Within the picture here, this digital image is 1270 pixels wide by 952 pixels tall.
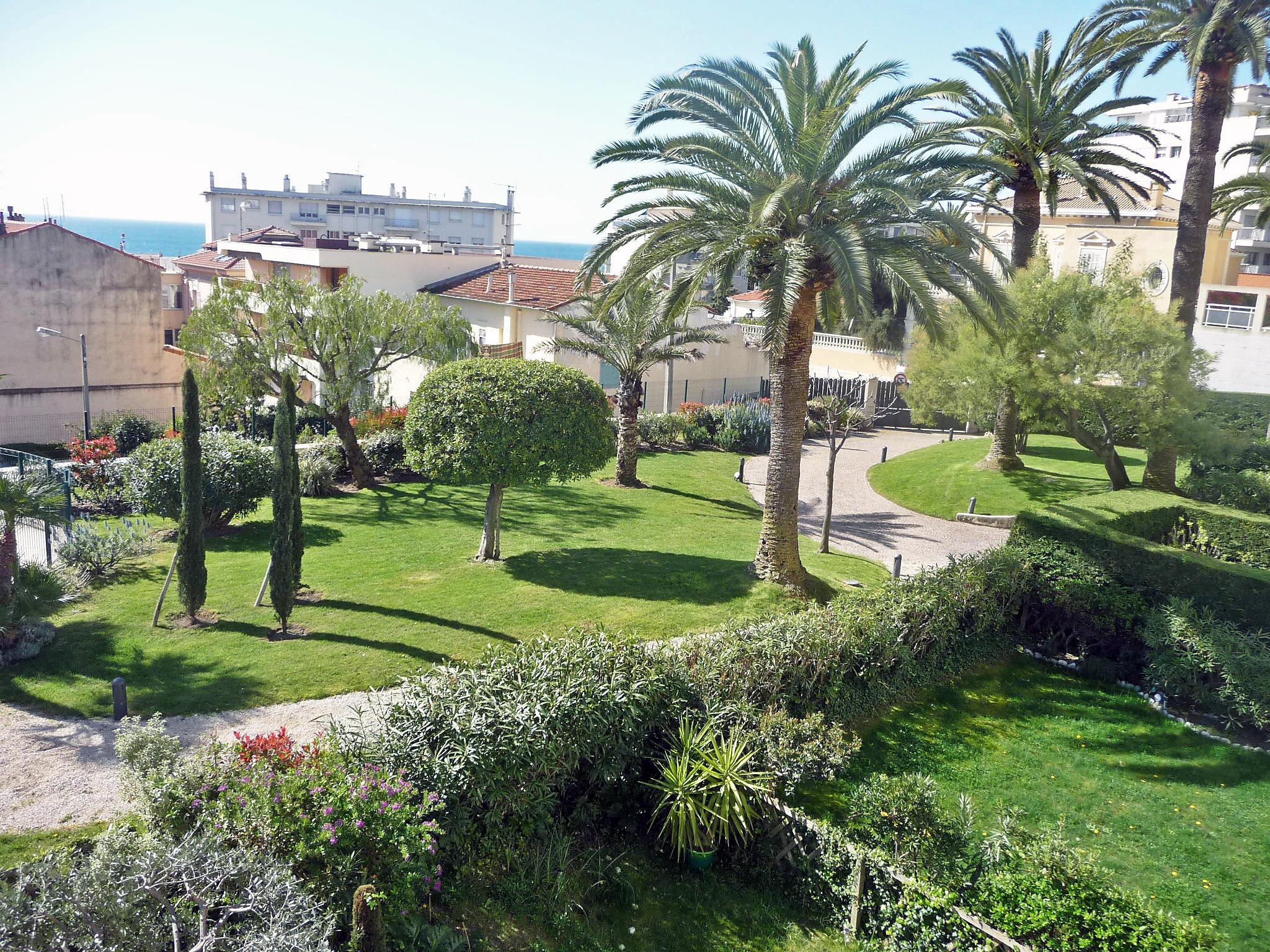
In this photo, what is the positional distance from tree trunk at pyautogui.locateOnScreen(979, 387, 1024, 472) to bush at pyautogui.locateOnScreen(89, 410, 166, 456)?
2358 centimetres

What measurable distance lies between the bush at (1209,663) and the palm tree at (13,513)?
51.1 ft

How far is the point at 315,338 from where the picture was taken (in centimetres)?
2081

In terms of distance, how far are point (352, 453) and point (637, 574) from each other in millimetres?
9475

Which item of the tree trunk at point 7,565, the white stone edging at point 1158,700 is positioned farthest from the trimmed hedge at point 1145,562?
the tree trunk at point 7,565

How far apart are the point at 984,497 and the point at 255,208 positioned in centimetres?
7540

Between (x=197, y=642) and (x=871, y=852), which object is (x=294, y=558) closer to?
(x=197, y=642)

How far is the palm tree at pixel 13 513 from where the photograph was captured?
448 inches

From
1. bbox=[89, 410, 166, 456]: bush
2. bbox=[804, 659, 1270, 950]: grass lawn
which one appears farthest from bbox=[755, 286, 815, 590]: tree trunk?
bbox=[89, 410, 166, 456]: bush

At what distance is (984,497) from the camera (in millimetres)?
22828

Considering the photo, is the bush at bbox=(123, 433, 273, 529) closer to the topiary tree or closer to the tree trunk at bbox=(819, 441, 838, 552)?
the topiary tree

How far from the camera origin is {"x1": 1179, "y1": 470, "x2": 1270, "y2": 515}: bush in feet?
65.7

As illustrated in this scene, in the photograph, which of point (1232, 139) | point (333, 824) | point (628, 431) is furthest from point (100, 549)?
point (1232, 139)

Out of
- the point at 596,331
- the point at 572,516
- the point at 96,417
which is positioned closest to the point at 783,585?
the point at 572,516

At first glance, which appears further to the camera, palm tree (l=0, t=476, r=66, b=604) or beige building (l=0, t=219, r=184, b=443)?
beige building (l=0, t=219, r=184, b=443)
